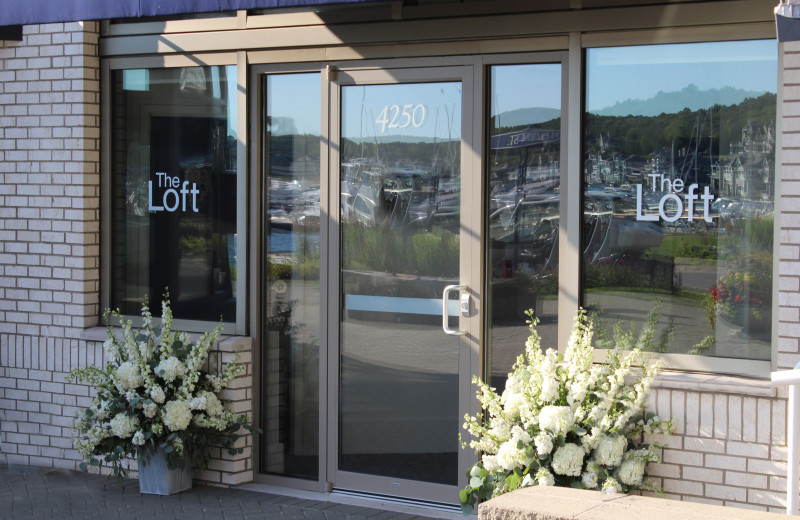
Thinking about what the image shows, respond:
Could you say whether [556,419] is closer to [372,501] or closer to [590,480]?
[590,480]

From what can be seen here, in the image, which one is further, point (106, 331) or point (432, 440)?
point (106, 331)

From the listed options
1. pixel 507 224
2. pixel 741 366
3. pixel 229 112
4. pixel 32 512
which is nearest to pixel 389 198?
pixel 507 224

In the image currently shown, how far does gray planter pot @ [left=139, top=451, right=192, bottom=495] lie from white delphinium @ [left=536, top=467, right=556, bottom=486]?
2358mm

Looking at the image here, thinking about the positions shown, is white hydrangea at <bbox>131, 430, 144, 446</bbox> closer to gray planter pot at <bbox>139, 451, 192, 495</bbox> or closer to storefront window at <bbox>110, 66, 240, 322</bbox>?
gray planter pot at <bbox>139, 451, 192, 495</bbox>

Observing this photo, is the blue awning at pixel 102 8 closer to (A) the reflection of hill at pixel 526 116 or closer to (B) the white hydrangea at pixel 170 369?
(A) the reflection of hill at pixel 526 116

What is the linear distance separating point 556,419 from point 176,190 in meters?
3.11

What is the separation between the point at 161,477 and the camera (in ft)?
19.6

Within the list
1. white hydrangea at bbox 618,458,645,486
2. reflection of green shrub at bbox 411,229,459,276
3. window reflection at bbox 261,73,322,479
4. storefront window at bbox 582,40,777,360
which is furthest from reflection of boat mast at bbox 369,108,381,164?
white hydrangea at bbox 618,458,645,486

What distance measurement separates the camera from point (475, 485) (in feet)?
16.4

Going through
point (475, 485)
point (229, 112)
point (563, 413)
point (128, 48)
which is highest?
point (128, 48)

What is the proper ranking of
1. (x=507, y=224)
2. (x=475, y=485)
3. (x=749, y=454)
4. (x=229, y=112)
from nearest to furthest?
(x=749, y=454), (x=475, y=485), (x=507, y=224), (x=229, y=112)

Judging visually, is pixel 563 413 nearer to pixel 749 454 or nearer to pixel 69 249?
pixel 749 454

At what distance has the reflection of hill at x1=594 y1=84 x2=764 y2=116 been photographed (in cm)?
488

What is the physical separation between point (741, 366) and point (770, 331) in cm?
22
